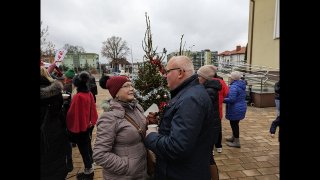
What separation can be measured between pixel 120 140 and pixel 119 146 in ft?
0.21

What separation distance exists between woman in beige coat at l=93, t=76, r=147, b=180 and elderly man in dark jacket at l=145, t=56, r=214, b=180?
20cm

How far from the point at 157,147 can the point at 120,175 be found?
0.54 m

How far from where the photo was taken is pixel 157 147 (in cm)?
192

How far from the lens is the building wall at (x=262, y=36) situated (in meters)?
15.1

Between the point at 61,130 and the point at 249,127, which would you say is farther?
the point at 249,127

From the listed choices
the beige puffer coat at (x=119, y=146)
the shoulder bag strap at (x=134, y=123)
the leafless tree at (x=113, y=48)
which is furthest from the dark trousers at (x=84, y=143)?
the leafless tree at (x=113, y=48)

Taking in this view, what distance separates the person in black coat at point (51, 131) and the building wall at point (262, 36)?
46.7 feet

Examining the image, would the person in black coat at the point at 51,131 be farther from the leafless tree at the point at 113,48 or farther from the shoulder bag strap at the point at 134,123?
the leafless tree at the point at 113,48

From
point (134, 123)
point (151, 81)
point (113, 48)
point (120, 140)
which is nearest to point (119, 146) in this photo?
point (120, 140)

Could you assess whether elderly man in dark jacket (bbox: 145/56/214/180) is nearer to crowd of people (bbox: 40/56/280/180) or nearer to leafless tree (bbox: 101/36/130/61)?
crowd of people (bbox: 40/56/280/180)

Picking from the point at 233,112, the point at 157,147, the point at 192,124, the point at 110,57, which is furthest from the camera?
the point at 110,57
